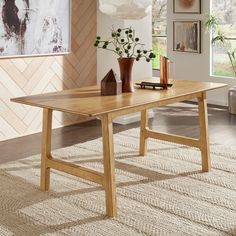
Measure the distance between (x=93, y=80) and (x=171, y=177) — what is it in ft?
7.90

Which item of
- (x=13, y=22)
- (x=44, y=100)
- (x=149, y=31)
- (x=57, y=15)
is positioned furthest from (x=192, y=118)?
(x=44, y=100)

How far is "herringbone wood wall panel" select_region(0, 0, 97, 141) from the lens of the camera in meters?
4.84

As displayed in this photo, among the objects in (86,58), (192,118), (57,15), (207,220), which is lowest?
(207,220)

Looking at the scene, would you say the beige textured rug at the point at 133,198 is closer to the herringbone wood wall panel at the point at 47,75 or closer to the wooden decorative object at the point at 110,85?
the wooden decorative object at the point at 110,85

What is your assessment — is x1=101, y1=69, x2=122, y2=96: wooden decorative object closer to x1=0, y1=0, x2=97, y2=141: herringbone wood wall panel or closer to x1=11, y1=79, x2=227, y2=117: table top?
x1=11, y1=79, x2=227, y2=117: table top

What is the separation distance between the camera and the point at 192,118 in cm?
585

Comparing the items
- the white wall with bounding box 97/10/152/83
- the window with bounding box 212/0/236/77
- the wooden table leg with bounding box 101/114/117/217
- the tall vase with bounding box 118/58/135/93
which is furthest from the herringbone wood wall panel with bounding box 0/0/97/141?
the wooden table leg with bounding box 101/114/117/217

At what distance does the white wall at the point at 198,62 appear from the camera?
675cm

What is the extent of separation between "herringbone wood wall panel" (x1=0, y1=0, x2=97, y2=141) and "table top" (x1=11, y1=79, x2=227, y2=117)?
1501 mm

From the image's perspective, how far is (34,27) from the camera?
4.91 m

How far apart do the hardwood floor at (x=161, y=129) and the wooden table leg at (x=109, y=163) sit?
4.84ft

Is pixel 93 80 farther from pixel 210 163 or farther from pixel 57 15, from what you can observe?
pixel 210 163

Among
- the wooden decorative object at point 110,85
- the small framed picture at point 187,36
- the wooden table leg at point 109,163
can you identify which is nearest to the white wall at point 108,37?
the small framed picture at point 187,36

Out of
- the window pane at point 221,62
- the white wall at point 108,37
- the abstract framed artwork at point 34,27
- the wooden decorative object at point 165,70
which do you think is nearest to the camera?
the wooden decorative object at point 165,70
